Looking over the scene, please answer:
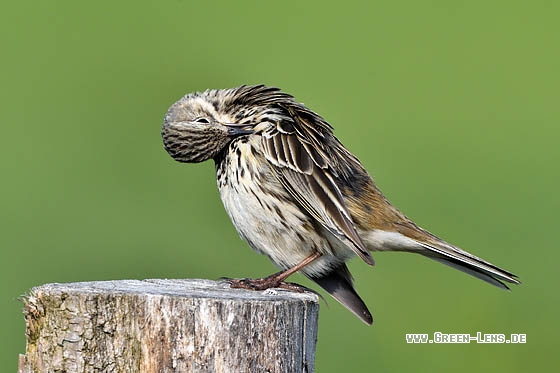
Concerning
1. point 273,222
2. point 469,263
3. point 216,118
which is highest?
point 216,118

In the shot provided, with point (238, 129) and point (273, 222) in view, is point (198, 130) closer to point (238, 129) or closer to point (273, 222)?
point (238, 129)

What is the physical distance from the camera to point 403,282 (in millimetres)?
10023

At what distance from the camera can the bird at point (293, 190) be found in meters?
6.95

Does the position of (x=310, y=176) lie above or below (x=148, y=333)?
above

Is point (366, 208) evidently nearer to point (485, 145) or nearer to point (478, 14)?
point (485, 145)

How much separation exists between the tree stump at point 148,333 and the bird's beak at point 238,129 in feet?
6.54

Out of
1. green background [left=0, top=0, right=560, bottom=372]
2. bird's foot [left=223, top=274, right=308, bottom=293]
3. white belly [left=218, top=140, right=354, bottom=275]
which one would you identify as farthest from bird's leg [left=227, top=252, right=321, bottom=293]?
green background [left=0, top=0, right=560, bottom=372]

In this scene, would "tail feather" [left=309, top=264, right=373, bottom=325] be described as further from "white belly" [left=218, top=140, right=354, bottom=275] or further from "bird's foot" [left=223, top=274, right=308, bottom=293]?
"bird's foot" [left=223, top=274, right=308, bottom=293]

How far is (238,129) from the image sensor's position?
716 cm

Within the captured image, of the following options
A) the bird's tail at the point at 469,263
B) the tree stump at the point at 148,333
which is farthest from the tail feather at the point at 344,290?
the tree stump at the point at 148,333

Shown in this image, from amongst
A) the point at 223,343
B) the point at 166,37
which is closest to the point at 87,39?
the point at 166,37

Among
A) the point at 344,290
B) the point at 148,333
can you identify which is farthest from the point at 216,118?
the point at 148,333

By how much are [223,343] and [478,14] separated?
8.95m

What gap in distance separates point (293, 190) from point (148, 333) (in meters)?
2.04
